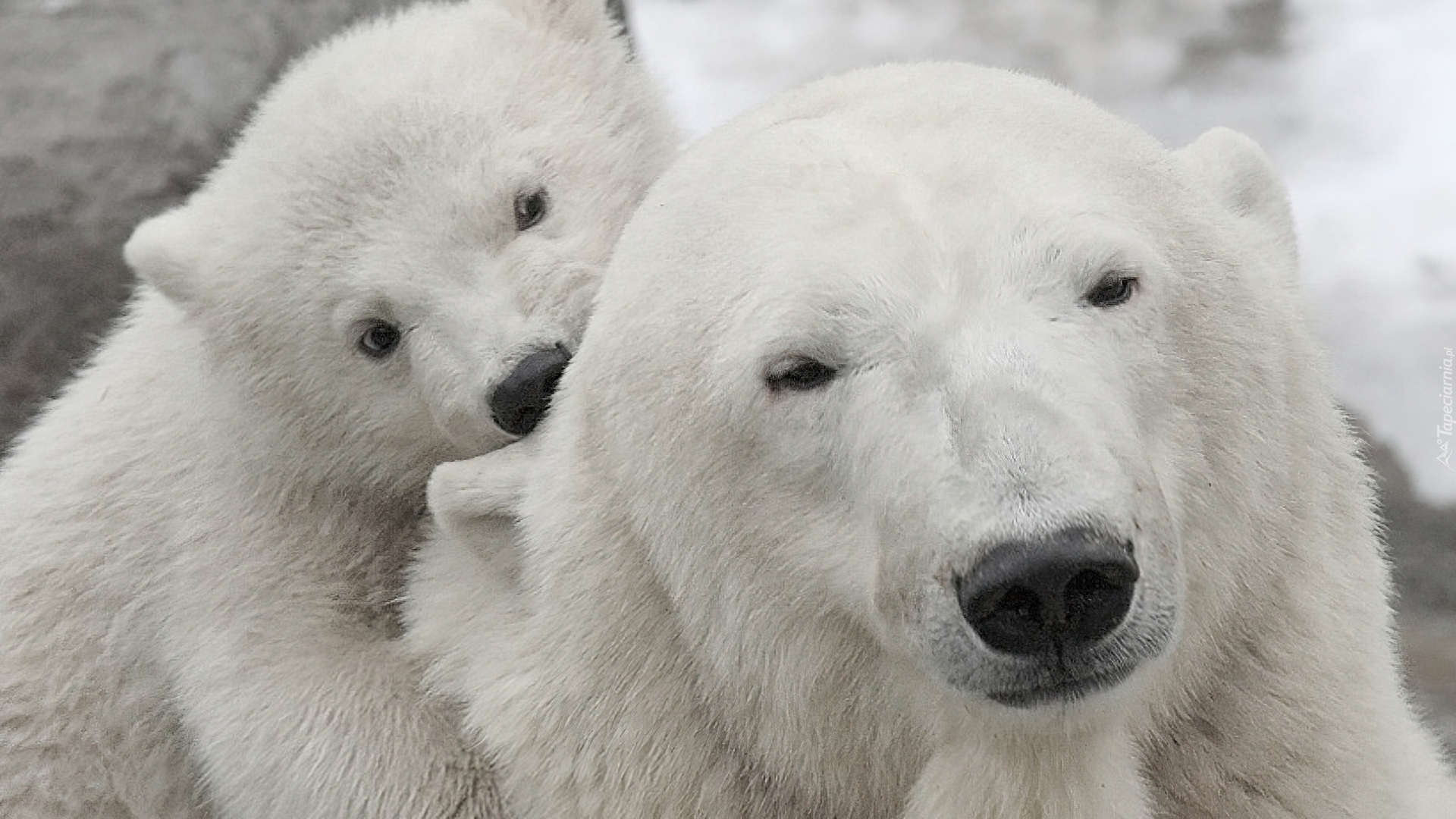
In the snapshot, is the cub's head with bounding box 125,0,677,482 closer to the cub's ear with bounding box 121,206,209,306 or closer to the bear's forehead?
the cub's ear with bounding box 121,206,209,306

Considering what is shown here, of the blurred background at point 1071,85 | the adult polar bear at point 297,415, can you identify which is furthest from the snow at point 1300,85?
the adult polar bear at point 297,415

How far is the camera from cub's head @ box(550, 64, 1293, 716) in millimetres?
1344

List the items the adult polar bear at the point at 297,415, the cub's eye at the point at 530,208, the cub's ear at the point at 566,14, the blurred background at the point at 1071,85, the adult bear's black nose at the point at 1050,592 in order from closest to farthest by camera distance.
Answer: the adult bear's black nose at the point at 1050,592, the adult polar bear at the point at 297,415, the cub's eye at the point at 530,208, the cub's ear at the point at 566,14, the blurred background at the point at 1071,85

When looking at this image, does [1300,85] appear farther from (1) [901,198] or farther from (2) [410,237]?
(1) [901,198]

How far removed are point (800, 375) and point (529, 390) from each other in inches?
22.9

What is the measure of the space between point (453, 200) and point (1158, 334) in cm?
108

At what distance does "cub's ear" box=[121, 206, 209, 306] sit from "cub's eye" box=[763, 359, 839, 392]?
4.17 feet

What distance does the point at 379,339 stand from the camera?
7.72 ft

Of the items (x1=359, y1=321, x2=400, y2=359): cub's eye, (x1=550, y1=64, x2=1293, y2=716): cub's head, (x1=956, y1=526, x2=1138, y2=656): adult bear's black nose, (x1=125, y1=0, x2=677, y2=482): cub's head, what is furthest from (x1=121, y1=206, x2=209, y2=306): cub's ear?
(x1=956, y1=526, x2=1138, y2=656): adult bear's black nose

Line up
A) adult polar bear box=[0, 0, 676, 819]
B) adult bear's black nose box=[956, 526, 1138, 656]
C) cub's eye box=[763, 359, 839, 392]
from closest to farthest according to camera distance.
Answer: adult bear's black nose box=[956, 526, 1138, 656]
cub's eye box=[763, 359, 839, 392]
adult polar bear box=[0, 0, 676, 819]

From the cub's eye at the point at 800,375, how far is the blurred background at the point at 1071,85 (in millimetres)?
1306

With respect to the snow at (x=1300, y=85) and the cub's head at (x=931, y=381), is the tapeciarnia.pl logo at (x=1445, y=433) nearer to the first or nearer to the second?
the snow at (x=1300, y=85)

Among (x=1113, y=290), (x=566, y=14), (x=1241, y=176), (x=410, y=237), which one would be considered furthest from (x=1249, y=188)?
(x=566, y=14)

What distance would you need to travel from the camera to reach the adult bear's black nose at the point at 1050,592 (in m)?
1.26
